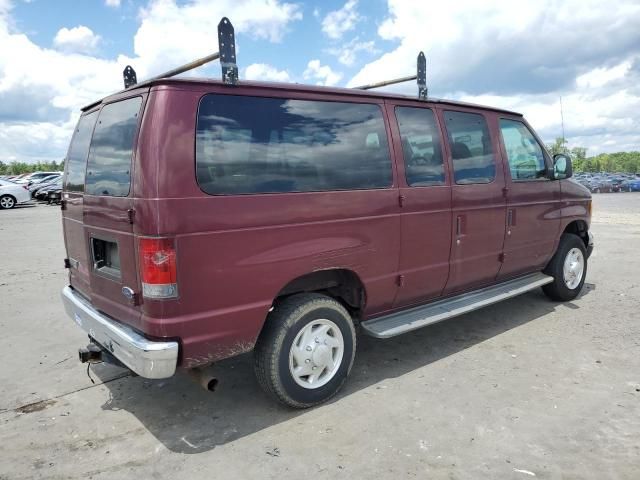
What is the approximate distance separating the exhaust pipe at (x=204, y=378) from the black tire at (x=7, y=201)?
23457 millimetres

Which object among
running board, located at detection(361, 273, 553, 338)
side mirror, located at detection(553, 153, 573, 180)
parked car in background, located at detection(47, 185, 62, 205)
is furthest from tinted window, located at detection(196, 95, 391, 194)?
parked car in background, located at detection(47, 185, 62, 205)

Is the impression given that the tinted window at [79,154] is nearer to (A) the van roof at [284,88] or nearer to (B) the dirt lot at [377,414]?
(A) the van roof at [284,88]

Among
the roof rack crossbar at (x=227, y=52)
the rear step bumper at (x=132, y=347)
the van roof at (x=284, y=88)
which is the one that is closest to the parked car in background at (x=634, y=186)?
the van roof at (x=284, y=88)

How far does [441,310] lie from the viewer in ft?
14.5

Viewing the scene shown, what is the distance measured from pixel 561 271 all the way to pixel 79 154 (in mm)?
5251

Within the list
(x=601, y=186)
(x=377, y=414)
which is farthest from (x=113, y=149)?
(x=601, y=186)

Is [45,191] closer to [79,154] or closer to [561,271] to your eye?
[79,154]

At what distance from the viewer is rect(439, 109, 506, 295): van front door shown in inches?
177

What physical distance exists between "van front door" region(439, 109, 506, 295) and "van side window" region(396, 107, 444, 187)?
6.9 inches

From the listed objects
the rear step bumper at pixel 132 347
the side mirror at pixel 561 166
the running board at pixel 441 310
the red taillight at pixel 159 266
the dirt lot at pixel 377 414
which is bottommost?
the dirt lot at pixel 377 414

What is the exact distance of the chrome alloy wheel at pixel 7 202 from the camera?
2245cm

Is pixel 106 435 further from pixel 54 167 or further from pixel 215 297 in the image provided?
pixel 54 167

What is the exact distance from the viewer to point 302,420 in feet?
11.4

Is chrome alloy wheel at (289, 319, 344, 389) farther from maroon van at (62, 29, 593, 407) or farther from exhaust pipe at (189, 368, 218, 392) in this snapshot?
exhaust pipe at (189, 368, 218, 392)
